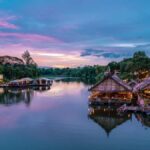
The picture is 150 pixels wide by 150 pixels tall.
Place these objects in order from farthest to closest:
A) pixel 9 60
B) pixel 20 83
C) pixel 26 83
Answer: pixel 9 60
pixel 26 83
pixel 20 83

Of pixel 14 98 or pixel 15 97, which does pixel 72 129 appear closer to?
pixel 14 98

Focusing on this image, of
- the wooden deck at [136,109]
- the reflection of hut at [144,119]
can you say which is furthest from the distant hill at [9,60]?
the reflection of hut at [144,119]

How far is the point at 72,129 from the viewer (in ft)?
111

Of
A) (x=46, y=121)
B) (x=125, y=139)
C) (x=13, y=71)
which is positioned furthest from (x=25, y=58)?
(x=125, y=139)

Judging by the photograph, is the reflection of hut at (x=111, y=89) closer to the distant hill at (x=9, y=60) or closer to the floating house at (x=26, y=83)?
the floating house at (x=26, y=83)

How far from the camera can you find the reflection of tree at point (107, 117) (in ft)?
118

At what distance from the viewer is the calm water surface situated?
28.0 m

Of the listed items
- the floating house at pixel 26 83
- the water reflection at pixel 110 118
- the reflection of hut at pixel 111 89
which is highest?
the reflection of hut at pixel 111 89

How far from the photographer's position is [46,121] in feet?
126

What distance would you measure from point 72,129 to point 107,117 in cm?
763

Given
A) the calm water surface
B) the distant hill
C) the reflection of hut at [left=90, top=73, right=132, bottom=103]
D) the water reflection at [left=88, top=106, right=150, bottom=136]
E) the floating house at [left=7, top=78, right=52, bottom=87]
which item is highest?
the distant hill

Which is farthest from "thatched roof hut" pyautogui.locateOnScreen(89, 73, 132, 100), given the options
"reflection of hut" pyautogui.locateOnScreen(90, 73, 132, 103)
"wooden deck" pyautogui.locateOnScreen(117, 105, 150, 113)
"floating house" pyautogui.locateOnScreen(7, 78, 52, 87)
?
"floating house" pyautogui.locateOnScreen(7, 78, 52, 87)

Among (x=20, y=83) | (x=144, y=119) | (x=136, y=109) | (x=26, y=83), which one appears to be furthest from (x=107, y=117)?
(x=26, y=83)

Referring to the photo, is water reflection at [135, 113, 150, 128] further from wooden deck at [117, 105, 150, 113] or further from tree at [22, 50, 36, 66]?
tree at [22, 50, 36, 66]
